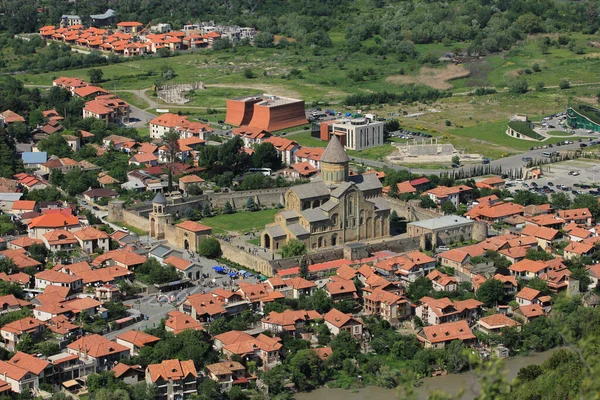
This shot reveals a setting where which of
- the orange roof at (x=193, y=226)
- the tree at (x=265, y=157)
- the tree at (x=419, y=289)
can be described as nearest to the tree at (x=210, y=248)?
the orange roof at (x=193, y=226)

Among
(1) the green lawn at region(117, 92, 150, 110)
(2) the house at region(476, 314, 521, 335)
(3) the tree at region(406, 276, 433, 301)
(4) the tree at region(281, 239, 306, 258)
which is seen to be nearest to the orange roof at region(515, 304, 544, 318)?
(2) the house at region(476, 314, 521, 335)

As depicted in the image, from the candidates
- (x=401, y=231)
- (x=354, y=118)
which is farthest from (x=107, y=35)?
(x=401, y=231)

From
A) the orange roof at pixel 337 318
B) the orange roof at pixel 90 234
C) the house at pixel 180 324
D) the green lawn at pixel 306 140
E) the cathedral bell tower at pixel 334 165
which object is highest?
the cathedral bell tower at pixel 334 165

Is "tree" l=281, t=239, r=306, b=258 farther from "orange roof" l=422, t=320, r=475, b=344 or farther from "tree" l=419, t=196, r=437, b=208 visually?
"tree" l=419, t=196, r=437, b=208

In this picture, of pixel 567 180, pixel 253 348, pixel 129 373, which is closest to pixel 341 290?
pixel 253 348

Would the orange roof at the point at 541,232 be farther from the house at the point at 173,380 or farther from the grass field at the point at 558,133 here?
the grass field at the point at 558,133

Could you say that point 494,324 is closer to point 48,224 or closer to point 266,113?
point 48,224

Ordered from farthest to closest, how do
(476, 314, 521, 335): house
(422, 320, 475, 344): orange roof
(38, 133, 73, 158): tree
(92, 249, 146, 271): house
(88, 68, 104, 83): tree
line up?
(88, 68, 104, 83): tree < (38, 133, 73, 158): tree < (92, 249, 146, 271): house < (476, 314, 521, 335): house < (422, 320, 475, 344): orange roof
